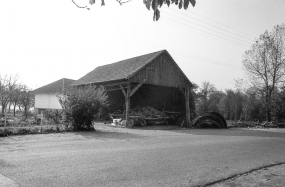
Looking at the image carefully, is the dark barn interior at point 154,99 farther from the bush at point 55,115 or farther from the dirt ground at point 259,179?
the dirt ground at point 259,179

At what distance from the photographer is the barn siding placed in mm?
19859

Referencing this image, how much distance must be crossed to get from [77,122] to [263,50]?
29.6m

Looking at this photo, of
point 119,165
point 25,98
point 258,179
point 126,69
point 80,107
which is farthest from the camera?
point 25,98

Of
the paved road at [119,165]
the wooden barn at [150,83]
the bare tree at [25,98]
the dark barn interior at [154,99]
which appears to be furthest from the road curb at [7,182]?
the bare tree at [25,98]

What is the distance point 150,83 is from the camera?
2036 centimetres

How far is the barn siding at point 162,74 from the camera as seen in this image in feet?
65.2

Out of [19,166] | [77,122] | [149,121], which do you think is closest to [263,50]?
[149,121]

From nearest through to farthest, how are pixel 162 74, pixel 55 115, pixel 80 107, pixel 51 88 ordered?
pixel 80 107 < pixel 55 115 < pixel 162 74 < pixel 51 88

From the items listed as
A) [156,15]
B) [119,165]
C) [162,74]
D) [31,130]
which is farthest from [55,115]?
[156,15]

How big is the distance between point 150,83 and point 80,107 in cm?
833

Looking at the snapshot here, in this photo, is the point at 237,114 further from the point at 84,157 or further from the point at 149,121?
the point at 84,157

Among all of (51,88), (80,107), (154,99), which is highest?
(51,88)

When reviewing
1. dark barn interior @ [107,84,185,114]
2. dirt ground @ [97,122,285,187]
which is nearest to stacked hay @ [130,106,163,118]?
dark barn interior @ [107,84,185,114]

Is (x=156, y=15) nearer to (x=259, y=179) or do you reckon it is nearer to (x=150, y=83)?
(x=259, y=179)
